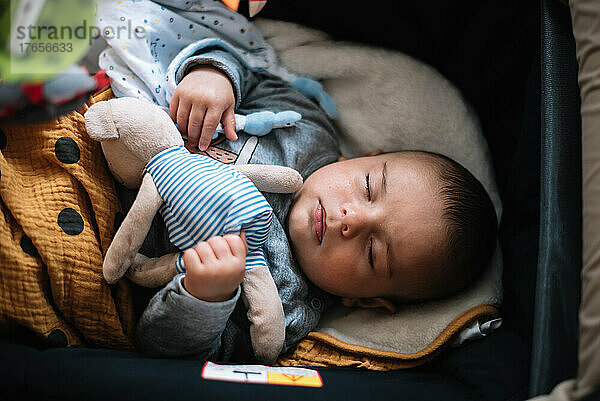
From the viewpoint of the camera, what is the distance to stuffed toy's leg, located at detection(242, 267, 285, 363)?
0.92 meters

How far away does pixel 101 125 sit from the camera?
0.85 metres

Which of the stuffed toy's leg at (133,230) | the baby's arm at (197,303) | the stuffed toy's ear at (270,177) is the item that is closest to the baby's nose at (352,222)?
the stuffed toy's ear at (270,177)

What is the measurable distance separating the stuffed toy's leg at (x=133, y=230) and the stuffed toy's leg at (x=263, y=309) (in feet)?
0.61

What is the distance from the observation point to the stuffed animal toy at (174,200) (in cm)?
83

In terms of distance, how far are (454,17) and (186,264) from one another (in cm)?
78

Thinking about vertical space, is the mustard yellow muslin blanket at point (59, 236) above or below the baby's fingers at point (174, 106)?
below

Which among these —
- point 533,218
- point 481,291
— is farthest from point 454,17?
point 481,291

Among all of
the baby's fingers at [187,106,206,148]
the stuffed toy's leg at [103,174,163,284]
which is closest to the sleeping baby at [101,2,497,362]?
the baby's fingers at [187,106,206,148]

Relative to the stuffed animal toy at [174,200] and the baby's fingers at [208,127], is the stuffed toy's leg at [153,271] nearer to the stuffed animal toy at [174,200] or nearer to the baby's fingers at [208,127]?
the stuffed animal toy at [174,200]

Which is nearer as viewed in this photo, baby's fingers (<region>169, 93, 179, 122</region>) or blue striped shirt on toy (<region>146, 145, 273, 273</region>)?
blue striped shirt on toy (<region>146, 145, 273, 273</region>)

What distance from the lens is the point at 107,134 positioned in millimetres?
853

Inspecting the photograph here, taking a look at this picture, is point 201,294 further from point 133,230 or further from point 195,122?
point 195,122

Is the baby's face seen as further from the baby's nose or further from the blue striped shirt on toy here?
the blue striped shirt on toy

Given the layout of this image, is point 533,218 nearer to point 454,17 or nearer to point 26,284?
point 454,17
